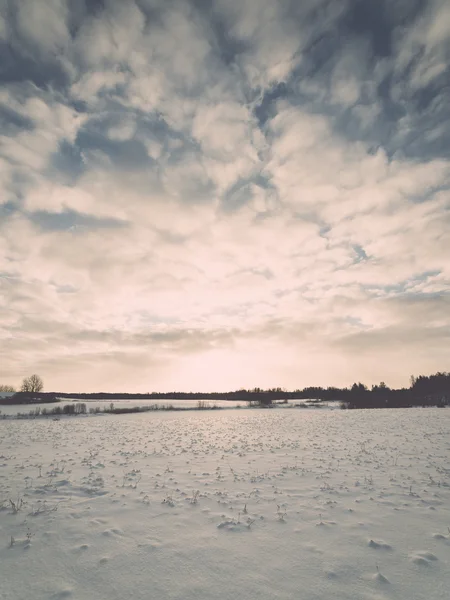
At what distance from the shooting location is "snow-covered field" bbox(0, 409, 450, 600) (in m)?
5.07

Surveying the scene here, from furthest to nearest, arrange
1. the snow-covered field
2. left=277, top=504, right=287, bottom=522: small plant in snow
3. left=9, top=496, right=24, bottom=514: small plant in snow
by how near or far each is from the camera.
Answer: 1. left=9, top=496, right=24, bottom=514: small plant in snow
2. left=277, top=504, right=287, bottom=522: small plant in snow
3. the snow-covered field

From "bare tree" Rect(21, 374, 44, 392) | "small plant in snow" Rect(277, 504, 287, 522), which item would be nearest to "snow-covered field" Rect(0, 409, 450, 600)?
"small plant in snow" Rect(277, 504, 287, 522)

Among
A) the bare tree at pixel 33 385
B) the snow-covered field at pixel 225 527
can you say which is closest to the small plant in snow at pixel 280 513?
the snow-covered field at pixel 225 527

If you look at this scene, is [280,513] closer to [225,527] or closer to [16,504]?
[225,527]

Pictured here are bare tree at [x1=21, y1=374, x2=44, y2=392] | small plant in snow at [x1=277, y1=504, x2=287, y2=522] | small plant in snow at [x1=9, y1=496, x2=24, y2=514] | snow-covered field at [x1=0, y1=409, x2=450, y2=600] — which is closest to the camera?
snow-covered field at [x1=0, y1=409, x2=450, y2=600]

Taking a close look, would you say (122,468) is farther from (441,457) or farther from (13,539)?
(441,457)

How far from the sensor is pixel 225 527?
7.14 meters

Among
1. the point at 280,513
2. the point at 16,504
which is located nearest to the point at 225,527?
the point at 280,513

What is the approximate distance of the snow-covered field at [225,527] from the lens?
200 inches

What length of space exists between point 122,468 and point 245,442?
26.8 feet

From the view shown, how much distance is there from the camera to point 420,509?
8.13m

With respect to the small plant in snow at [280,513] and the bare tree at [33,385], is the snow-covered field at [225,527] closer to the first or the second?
the small plant in snow at [280,513]

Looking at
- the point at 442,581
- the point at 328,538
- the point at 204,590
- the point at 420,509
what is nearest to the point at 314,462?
the point at 420,509

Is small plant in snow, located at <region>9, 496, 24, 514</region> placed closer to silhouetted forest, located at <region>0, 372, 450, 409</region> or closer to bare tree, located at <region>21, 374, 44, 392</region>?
silhouetted forest, located at <region>0, 372, 450, 409</region>
